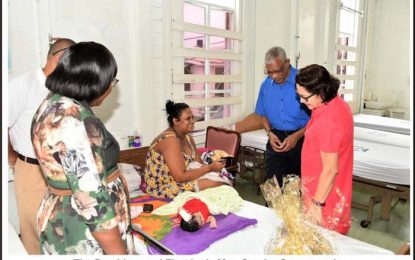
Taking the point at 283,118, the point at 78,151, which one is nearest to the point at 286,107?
the point at 283,118

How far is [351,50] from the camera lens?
5852 millimetres

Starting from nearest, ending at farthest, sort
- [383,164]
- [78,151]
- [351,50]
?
[78,151]
[383,164]
[351,50]

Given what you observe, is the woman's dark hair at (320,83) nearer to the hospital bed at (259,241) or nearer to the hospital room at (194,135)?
the hospital room at (194,135)

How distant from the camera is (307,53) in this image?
5105 millimetres

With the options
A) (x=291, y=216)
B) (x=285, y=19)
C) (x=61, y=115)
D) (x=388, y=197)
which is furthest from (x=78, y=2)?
(x=388, y=197)

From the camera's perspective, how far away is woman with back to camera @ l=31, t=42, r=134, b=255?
41.6 inches

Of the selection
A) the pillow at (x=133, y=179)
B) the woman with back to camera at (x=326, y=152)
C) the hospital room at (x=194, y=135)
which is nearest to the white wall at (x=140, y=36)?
the hospital room at (x=194, y=135)

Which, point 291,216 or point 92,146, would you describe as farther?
point 291,216

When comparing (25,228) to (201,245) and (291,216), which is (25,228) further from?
(291,216)

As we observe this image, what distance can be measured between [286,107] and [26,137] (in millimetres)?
1938

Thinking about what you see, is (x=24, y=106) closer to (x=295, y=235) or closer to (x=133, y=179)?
(x=133, y=179)

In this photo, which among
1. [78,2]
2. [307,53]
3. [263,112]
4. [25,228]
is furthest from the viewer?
[307,53]

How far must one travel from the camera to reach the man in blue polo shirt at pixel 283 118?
105 inches

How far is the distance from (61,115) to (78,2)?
2.05m
